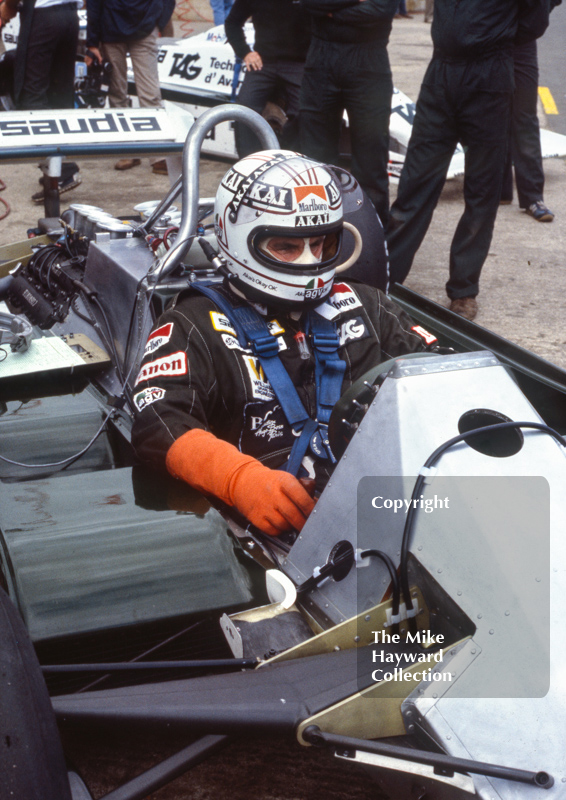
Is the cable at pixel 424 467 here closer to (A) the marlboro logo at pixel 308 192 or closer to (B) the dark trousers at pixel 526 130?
(A) the marlboro logo at pixel 308 192

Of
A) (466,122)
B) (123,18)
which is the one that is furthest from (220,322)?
(123,18)

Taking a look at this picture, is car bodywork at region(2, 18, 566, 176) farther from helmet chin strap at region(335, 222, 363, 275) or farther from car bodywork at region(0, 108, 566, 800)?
car bodywork at region(0, 108, 566, 800)

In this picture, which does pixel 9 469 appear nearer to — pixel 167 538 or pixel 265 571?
pixel 167 538

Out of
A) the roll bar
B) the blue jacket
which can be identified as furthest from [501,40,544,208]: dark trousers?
the roll bar

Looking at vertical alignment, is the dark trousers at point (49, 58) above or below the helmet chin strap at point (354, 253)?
above

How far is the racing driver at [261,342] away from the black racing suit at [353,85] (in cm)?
230

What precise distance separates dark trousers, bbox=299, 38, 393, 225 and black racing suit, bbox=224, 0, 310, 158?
0.78 m

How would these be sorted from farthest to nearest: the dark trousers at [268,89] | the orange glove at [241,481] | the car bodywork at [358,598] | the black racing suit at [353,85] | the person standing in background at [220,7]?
the person standing in background at [220,7] → the dark trousers at [268,89] → the black racing suit at [353,85] → the orange glove at [241,481] → the car bodywork at [358,598]

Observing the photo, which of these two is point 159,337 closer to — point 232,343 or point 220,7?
point 232,343

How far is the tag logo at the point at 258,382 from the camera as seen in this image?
2125mm

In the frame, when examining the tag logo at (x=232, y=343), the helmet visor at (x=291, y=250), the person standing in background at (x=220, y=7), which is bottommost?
the tag logo at (x=232, y=343)

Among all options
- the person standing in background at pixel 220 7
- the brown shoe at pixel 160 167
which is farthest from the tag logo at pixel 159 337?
the person standing in background at pixel 220 7

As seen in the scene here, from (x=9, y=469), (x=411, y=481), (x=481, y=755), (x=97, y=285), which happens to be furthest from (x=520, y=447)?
A: (x=97, y=285)

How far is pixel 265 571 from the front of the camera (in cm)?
175
